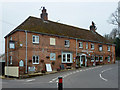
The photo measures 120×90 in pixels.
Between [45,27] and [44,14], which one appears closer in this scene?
[45,27]

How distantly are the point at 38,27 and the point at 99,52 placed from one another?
15490 millimetres

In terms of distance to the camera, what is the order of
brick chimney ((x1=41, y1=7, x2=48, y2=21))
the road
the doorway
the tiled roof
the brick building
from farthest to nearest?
the doorway, brick chimney ((x1=41, y1=7, x2=48, y2=21)), the tiled roof, the brick building, the road

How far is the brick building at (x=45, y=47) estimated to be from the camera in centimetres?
2239

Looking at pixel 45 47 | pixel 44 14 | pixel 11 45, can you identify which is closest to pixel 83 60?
pixel 45 47

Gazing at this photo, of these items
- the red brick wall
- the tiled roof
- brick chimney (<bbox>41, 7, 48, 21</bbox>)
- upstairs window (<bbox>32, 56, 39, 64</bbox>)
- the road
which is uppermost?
brick chimney (<bbox>41, 7, 48, 21</bbox>)

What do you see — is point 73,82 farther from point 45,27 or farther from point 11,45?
point 45,27

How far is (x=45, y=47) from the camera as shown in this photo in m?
24.7

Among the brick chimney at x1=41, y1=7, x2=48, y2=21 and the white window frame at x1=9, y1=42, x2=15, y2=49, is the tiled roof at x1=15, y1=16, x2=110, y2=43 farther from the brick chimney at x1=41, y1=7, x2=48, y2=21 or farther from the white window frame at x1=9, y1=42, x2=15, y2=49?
the white window frame at x1=9, y1=42, x2=15, y2=49

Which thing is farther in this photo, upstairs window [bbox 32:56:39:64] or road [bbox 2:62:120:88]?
upstairs window [bbox 32:56:39:64]

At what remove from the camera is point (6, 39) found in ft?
92.4

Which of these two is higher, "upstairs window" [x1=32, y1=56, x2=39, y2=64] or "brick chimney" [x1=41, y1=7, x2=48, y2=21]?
"brick chimney" [x1=41, y1=7, x2=48, y2=21]

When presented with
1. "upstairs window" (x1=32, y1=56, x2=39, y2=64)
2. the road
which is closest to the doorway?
"upstairs window" (x1=32, y1=56, x2=39, y2=64)

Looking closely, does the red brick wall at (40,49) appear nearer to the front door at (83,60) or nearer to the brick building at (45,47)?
the brick building at (45,47)

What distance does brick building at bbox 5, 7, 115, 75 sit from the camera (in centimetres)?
2239
